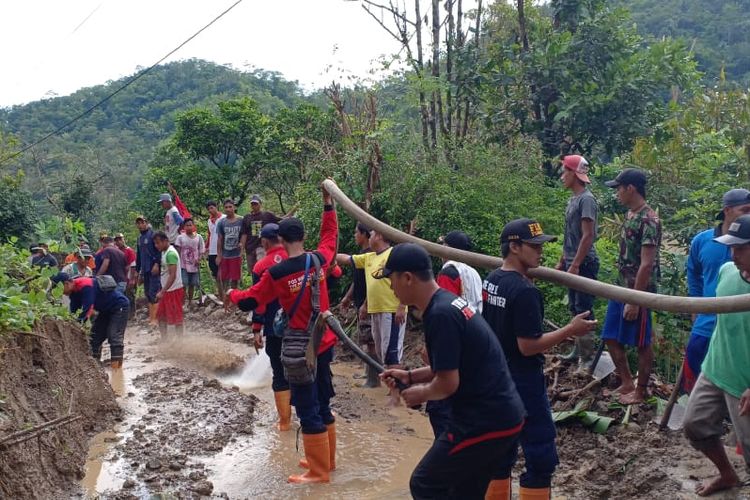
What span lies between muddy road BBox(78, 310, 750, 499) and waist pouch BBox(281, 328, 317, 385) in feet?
3.14

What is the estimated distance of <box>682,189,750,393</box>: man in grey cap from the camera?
211 inches

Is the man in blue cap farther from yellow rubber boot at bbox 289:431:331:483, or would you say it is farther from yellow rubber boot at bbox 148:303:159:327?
yellow rubber boot at bbox 289:431:331:483

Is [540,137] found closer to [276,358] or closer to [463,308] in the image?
[276,358]

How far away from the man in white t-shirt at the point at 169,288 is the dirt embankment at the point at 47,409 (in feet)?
10.9

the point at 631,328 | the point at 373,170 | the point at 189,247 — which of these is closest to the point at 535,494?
the point at 631,328

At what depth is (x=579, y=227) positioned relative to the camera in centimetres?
693

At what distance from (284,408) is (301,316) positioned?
71.5 inches

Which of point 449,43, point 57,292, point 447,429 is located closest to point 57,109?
point 449,43

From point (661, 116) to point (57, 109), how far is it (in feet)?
179

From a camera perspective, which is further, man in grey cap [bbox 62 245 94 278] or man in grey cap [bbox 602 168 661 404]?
man in grey cap [bbox 62 245 94 278]

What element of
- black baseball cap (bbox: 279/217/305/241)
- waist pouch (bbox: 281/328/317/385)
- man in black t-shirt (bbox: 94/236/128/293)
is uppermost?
black baseball cap (bbox: 279/217/305/241)

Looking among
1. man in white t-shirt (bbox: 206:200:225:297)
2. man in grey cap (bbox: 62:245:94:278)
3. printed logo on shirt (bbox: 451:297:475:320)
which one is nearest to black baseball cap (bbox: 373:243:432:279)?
printed logo on shirt (bbox: 451:297:475:320)

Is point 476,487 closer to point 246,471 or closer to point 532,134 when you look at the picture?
point 246,471

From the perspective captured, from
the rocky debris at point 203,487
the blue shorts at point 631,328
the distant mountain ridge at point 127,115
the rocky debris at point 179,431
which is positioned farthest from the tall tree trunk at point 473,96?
the distant mountain ridge at point 127,115
